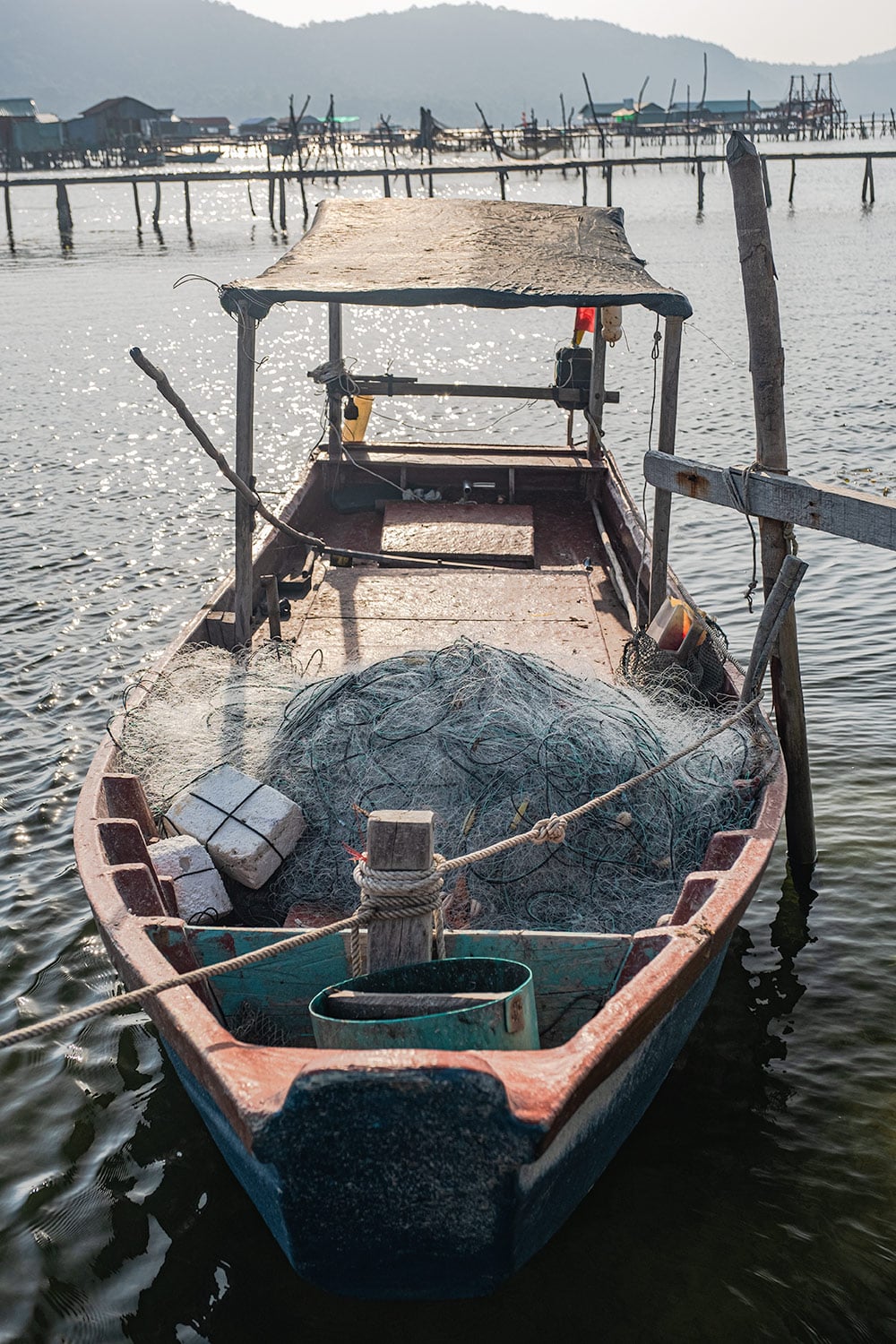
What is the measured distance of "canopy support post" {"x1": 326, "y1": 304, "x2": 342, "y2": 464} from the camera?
→ 12438mm

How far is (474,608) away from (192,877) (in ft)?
13.5

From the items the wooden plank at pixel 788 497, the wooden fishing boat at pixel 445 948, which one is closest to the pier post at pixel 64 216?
the wooden fishing boat at pixel 445 948

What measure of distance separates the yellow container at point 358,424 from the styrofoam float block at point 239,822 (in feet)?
25.5

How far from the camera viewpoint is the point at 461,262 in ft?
28.7

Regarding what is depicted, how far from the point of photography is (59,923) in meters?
7.34

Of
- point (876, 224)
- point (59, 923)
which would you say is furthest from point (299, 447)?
point (876, 224)

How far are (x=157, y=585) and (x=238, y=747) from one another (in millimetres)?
7316

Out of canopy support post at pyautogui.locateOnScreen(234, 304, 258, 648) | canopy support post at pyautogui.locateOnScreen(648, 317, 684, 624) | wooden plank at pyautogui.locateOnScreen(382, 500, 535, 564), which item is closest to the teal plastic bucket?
canopy support post at pyautogui.locateOnScreen(648, 317, 684, 624)

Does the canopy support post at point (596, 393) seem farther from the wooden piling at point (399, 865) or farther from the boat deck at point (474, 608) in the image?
the wooden piling at point (399, 865)

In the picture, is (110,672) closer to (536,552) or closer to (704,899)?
(536,552)

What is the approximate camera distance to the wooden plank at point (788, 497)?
551 cm

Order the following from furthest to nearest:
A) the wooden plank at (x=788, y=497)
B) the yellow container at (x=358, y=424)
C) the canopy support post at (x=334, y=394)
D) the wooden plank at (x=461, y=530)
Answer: the yellow container at (x=358, y=424) → the canopy support post at (x=334, y=394) → the wooden plank at (x=461, y=530) → the wooden plank at (x=788, y=497)

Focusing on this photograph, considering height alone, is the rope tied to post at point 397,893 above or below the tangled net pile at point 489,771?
above

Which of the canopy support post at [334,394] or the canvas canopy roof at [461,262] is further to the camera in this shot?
the canopy support post at [334,394]
